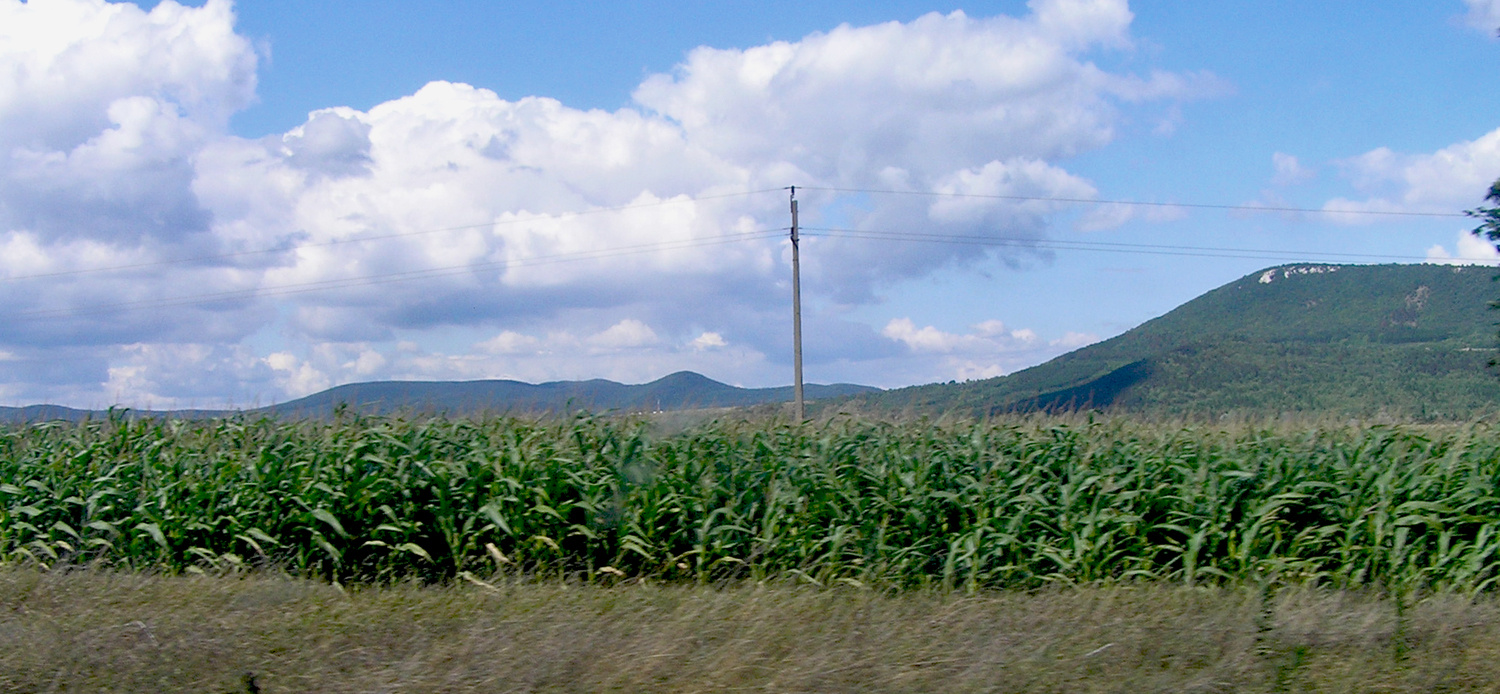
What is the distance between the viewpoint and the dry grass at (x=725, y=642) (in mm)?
4875

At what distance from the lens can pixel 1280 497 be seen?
300 inches

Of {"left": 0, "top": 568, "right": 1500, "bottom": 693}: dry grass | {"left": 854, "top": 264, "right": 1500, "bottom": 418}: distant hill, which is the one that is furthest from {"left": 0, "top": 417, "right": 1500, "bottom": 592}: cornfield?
{"left": 854, "top": 264, "right": 1500, "bottom": 418}: distant hill

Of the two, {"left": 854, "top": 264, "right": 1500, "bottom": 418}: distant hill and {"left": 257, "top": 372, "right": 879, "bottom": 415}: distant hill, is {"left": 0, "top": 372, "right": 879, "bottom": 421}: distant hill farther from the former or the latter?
{"left": 854, "top": 264, "right": 1500, "bottom": 418}: distant hill

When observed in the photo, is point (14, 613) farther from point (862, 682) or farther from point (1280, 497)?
point (1280, 497)

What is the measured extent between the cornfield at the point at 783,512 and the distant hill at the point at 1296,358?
7.17 ft

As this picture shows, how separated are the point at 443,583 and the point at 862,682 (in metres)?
4.01

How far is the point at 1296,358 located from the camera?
90.9ft

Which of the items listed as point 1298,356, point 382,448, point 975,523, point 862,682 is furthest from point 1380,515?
point 1298,356

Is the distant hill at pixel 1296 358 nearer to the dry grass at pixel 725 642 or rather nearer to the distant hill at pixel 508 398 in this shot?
the distant hill at pixel 508 398

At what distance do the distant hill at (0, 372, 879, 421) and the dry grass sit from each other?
10.0 feet

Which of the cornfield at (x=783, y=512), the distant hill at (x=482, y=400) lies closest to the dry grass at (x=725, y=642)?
the cornfield at (x=783, y=512)

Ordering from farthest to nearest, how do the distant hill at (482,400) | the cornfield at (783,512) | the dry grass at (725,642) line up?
1. the distant hill at (482,400)
2. the cornfield at (783,512)
3. the dry grass at (725,642)

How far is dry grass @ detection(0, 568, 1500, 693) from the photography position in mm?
4875

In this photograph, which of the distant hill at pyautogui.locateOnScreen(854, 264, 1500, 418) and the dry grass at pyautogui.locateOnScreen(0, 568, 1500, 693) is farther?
the distant hill at pyautogui.locateOnScreen(854, 264, 1500, 418)
